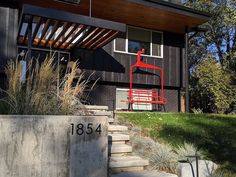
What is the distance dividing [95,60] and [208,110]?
897cm

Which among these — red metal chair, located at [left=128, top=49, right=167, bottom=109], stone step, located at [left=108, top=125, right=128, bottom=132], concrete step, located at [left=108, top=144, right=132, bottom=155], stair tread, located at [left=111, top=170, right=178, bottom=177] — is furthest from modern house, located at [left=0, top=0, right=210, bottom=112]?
stair tread, located at [left=111, top=170, right=178, bottom=177]

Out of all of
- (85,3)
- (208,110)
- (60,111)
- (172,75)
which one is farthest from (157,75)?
(60,111)

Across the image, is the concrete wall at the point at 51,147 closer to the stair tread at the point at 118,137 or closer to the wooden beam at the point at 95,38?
the stair tread at the point at 118,137

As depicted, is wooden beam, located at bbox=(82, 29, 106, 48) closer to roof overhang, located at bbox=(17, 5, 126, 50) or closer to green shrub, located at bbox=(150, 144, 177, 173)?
roof overhang, located at bbox=(17, 5, 126, 50)

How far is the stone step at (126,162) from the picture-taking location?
16.3 ft

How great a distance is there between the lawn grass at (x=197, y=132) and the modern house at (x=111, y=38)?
2863 mm

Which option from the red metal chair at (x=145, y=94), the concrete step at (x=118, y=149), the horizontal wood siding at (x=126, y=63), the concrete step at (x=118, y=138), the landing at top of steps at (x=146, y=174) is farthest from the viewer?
the red metal chair at (x=145, y=94)

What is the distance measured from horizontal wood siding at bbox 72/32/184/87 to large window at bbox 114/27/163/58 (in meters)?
0.23

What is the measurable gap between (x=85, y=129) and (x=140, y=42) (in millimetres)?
9595

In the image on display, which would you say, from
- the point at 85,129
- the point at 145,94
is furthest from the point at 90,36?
the point at 85,129

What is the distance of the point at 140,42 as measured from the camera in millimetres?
13633

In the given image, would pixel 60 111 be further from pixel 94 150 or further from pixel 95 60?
pixel 95 60

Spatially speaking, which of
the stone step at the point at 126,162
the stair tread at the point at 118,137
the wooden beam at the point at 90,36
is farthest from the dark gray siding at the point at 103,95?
the stone step at the point at 126,162

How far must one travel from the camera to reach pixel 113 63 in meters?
12.7
